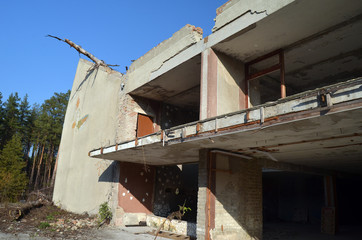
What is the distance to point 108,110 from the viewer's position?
14.3 meters

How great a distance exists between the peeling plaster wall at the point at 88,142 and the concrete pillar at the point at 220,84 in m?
6.18

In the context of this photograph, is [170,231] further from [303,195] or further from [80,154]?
[303,195]

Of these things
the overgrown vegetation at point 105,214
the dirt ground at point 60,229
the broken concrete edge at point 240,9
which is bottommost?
the dirt ground at point 60,229

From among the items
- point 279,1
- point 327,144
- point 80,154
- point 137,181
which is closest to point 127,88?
point 137,181

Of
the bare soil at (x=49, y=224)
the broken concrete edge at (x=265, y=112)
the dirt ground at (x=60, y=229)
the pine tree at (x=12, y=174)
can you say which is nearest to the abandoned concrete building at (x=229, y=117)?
the broken concrete edge at (x=265, y=112)

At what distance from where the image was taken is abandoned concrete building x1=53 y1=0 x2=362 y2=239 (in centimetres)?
614

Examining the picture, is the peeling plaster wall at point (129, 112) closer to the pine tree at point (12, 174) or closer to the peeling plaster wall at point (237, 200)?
the peeling plaster wall at point (237, 200)

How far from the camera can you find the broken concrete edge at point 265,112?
15.1 ft

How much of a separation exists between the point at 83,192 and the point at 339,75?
43.8 feet

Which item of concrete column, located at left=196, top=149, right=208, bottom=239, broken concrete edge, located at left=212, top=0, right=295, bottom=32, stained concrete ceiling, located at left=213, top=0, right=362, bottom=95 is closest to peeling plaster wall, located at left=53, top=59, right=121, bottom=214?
concrete column, located at left=196, top=149, right=208, bottom=239

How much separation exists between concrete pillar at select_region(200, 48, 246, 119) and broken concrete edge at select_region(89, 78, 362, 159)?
1.17m

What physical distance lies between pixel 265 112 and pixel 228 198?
372cm

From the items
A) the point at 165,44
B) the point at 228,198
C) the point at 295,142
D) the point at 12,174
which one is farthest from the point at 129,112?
the point at 12,174

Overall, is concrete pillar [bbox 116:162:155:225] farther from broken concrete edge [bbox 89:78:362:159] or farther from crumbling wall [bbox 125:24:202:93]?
broken concrete edge [bbox 89:78:362:159]
